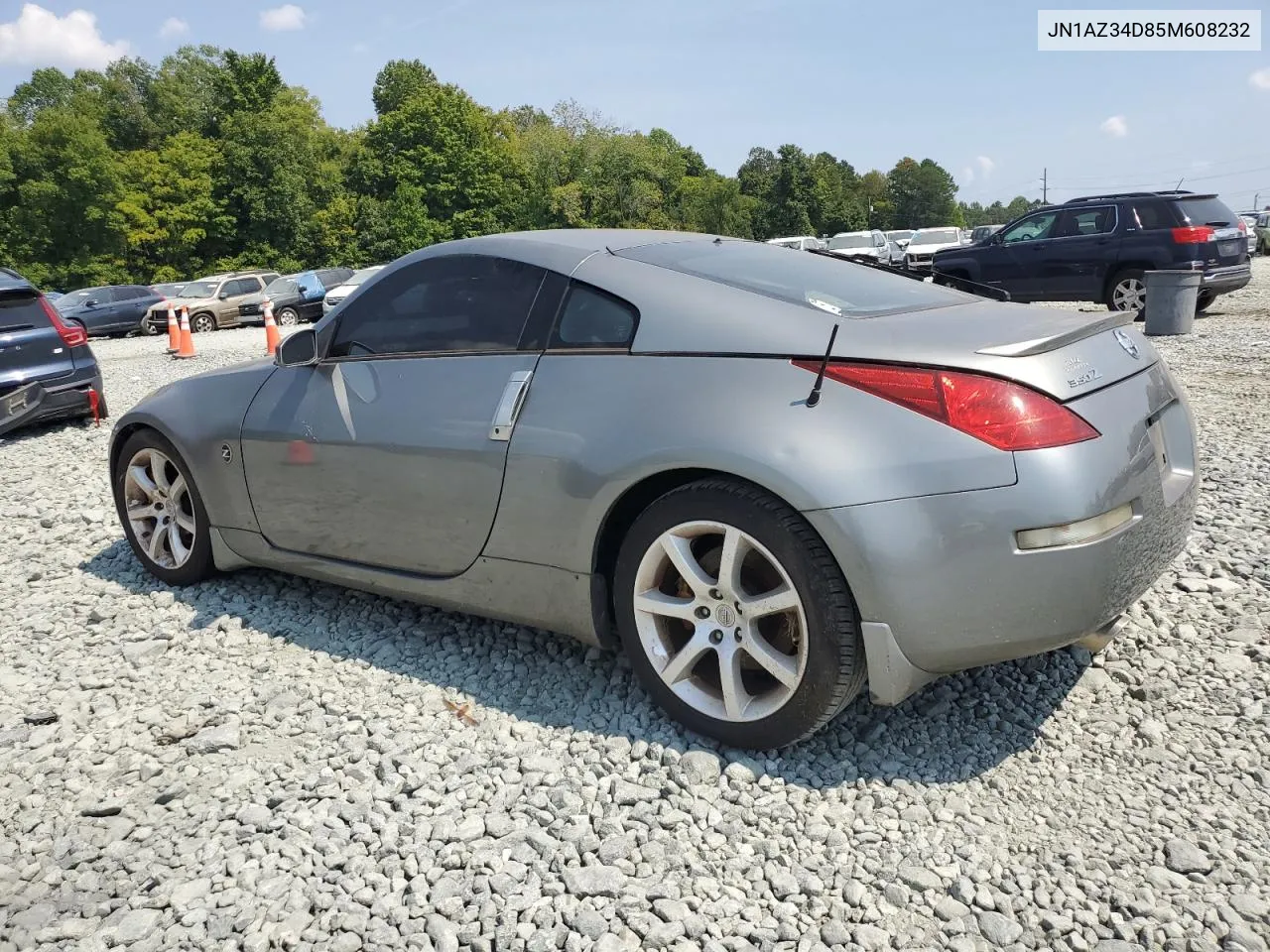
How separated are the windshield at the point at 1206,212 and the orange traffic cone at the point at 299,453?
1315 centimetres

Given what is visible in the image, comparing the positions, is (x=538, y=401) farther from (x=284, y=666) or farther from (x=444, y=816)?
(x=284, y=666)

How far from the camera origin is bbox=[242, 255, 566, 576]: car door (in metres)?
3.26

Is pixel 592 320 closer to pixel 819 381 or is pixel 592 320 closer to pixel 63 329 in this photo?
pixel 819 381

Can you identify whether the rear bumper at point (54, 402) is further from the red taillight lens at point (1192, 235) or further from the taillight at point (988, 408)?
the red taillight lens at point (1192, 235)

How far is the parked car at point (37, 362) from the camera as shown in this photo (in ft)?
27.2

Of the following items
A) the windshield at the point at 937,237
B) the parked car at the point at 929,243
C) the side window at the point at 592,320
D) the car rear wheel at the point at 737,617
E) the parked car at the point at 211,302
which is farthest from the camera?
the windshield at the point at 937,237

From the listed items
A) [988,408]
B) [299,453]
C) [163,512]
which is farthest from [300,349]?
[988,408]

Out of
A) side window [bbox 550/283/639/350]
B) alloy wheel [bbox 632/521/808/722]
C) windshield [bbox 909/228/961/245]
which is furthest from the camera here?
windshield [bbox 909/228/961/245]

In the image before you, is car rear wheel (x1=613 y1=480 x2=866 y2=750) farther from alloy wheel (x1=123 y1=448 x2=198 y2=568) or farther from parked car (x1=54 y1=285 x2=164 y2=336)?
parked car (x1=54 y1=285 x2=164 y2=336)

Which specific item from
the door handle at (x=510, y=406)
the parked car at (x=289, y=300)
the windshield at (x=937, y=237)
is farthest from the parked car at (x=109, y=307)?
the door handle at (x=510, y=406)

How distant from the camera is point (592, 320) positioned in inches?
124

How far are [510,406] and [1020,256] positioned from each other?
43.4 ft

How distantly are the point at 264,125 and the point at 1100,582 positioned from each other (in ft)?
207

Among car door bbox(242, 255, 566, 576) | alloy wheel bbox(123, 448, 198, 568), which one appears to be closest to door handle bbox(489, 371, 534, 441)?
car door bbox(242, 255, 566, 576)
